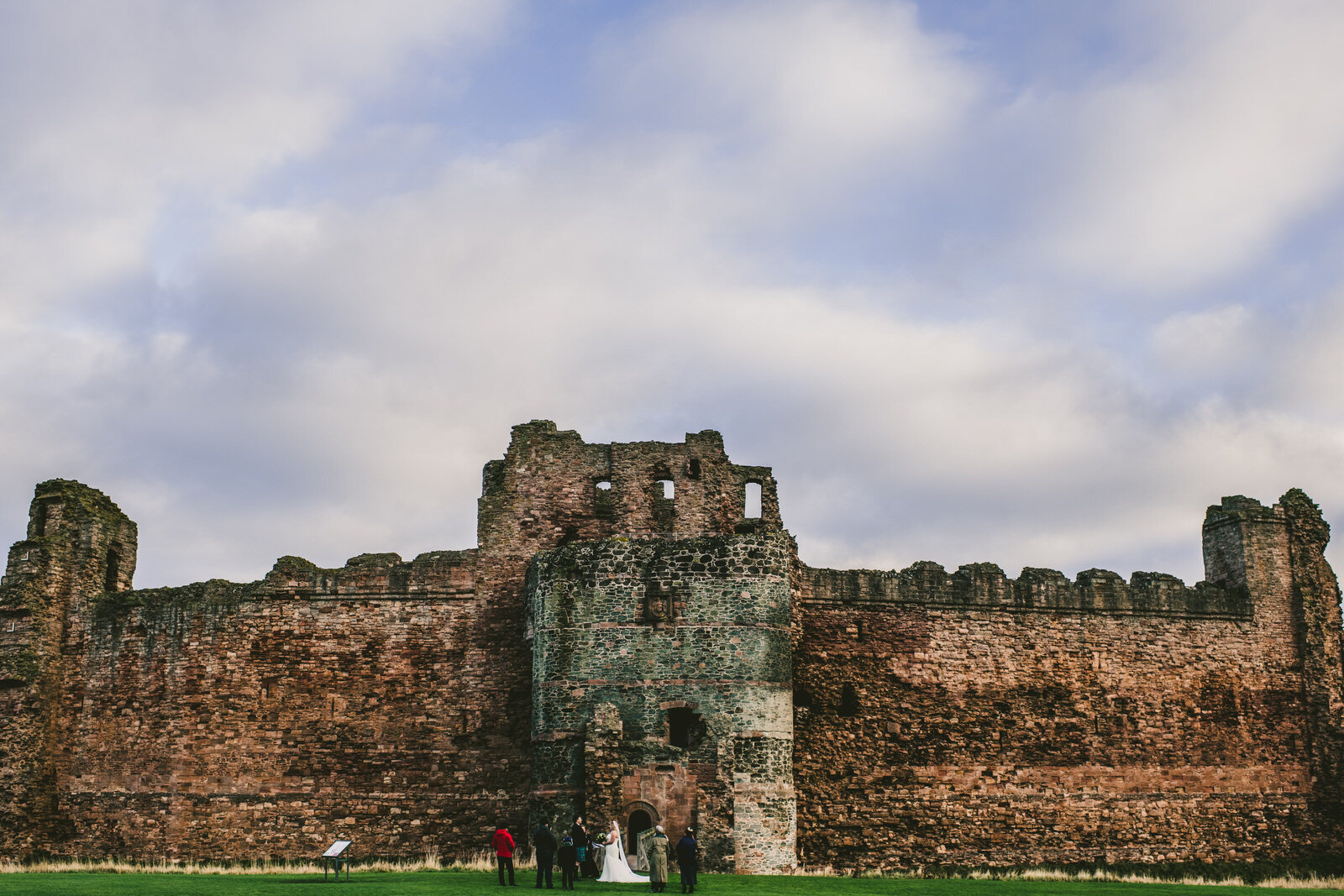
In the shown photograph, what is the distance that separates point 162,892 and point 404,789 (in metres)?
9.74

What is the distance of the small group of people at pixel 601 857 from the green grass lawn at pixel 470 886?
0.91 ft

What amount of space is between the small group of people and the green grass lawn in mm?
276

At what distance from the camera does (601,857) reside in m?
23.4

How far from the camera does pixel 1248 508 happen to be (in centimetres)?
3272

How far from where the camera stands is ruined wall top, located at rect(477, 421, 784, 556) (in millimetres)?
30469

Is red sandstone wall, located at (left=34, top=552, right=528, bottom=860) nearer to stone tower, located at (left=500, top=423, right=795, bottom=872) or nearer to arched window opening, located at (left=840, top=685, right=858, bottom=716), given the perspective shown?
stone tower, located at (left=500, top=423, right=795, bottom=872)

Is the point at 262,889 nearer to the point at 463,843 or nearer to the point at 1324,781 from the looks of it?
the point at 463,843

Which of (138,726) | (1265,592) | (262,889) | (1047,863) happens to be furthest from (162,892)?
(1265,592)

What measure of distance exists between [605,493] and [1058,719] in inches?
465

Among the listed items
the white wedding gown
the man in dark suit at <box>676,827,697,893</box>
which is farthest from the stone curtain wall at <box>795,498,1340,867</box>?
the man in dark suit at <box>676,827,697,893</box>

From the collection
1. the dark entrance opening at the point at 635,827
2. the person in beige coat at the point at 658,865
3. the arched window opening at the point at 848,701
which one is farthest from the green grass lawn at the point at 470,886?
the arched window opening at the point at 848,701

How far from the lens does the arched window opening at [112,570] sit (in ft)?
105

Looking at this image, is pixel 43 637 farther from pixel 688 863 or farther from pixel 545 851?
pixel 688 863

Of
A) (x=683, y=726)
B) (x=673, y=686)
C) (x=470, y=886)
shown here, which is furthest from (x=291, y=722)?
(x=470, y=886)
